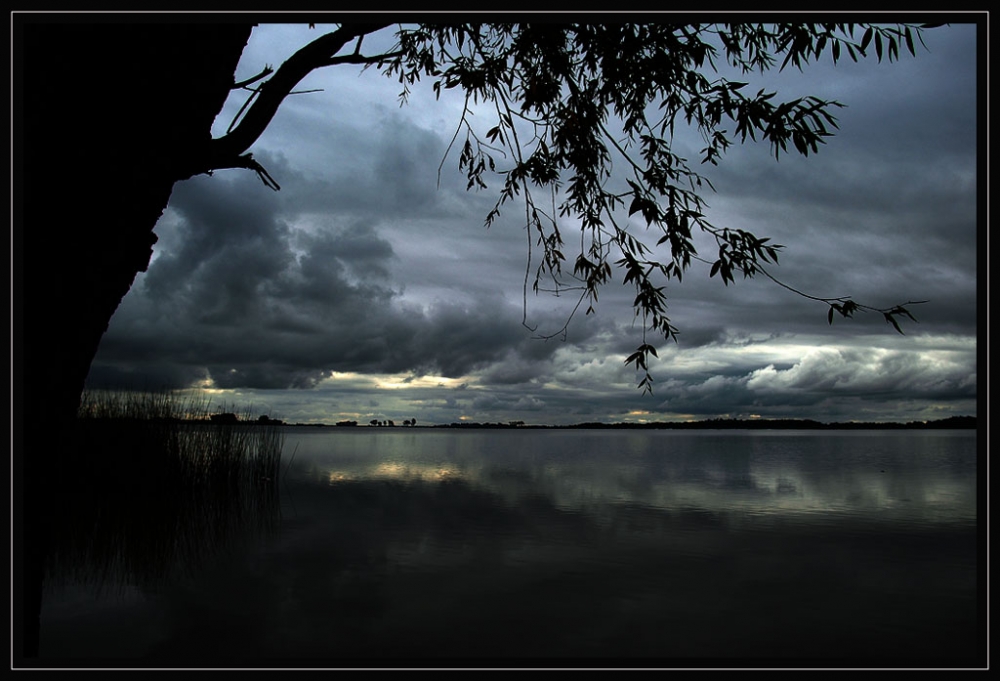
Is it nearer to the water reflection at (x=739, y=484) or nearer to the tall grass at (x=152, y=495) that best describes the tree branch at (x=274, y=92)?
the tall grass at (x=152, y=495)

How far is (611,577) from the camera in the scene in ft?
18.0

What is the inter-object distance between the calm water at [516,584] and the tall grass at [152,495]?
0.06m

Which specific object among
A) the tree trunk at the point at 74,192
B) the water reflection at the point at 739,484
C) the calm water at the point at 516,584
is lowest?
the water reflection at the point at 739,484

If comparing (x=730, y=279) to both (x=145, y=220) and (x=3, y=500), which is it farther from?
(x=3, y=500)

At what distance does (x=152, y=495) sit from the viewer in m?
8.42

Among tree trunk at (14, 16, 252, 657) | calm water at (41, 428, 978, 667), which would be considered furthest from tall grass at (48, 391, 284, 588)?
tree trunk at (14, 16, 252, 657)

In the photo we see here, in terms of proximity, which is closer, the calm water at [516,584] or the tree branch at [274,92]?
the tree branch at [274,92]

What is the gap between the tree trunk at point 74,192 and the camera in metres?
2.24

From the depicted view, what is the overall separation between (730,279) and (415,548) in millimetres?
5132

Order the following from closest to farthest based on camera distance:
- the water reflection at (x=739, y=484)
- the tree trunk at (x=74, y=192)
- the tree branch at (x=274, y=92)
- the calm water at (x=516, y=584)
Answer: the tree trunk at (x=74, y=192) → the tree branch at (x=274, y=92) → the calm water at (x=516, y=584) → the water reflection at (x=739, y=484)

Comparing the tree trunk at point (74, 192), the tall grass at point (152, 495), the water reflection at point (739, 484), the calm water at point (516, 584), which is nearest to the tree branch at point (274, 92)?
the tree trunk at point (74, 192)

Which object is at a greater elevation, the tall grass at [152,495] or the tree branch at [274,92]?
the tree branch at [274,92]

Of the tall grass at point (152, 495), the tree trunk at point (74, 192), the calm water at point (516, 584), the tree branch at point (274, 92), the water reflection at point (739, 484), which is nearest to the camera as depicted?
the tree trunk at point (74, 192)

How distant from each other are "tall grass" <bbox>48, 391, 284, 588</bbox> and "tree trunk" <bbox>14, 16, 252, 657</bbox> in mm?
3827
